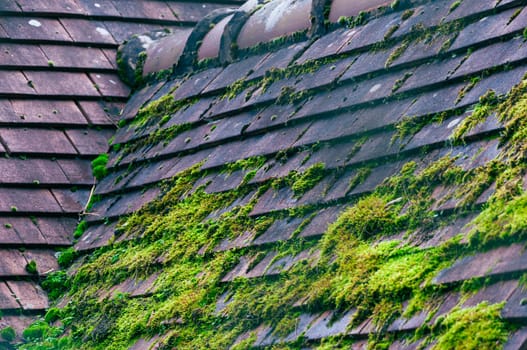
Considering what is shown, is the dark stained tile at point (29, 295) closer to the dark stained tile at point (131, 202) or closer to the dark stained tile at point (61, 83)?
the dark stained tile at point (131, 202)

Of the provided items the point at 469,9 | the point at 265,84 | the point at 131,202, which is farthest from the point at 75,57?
the point at 469,9

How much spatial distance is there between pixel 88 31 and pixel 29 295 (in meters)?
2.41

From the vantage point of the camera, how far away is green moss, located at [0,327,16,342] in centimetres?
575

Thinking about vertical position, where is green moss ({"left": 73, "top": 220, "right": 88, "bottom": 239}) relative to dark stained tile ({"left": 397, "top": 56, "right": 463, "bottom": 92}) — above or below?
above

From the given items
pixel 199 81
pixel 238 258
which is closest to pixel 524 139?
pixel 238 258

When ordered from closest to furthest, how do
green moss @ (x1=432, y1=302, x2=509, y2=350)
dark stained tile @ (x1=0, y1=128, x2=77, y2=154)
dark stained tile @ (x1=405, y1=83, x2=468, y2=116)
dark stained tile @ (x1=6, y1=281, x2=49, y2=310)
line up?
1. green moss @ (x1=432, y1=302, x2=509, y2=350)
2. dark stained tile @ (x1=405, y1=83, x2=468, y2=116)
3. dark stained tile @ (x1=6, y1=281, x2=49, y2=310)
4. dark stained tile @ (x1=0, y1=128, x2=77, y2=154)

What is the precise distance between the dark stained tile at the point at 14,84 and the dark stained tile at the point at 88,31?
63 cm

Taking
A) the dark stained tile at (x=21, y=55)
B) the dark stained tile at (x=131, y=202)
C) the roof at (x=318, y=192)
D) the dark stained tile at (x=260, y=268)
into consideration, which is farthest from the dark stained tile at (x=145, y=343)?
the dark stained tile at (x=21, y=55)

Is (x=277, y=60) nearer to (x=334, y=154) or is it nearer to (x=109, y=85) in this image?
(x=334, y=154)

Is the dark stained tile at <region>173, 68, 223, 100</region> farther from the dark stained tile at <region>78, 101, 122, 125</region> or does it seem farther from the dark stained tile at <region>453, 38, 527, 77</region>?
the dark stained tile at <region>453, 38, 527, 77</region>

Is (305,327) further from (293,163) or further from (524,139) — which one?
(293,163)

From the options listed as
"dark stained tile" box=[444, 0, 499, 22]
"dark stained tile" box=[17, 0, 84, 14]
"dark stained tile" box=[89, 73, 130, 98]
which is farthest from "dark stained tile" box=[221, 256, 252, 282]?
"dark stained tile" box=[17, 0, 84, 14]

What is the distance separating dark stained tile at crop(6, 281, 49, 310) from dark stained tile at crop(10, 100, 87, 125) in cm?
127

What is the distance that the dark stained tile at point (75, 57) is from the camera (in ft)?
24.8
